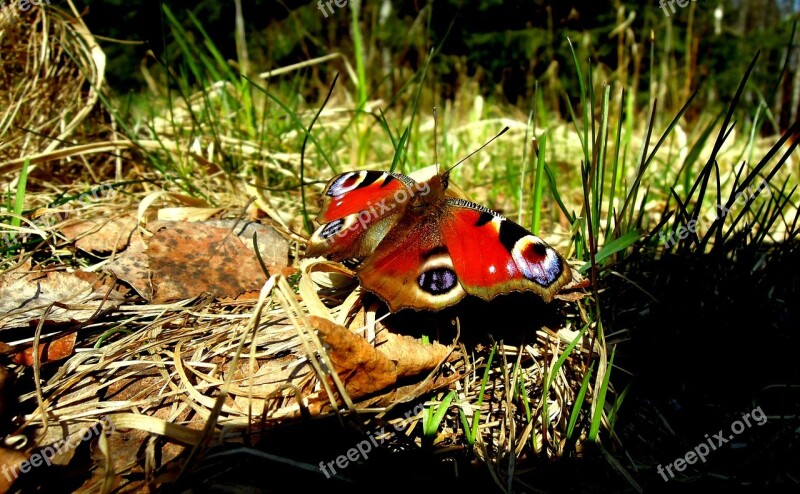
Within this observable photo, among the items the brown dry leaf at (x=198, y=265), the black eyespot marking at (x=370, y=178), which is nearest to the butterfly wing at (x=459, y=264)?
the black eyespot marking at (x=370, y=178)

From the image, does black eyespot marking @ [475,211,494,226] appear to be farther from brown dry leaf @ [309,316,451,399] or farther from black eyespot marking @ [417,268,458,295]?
brown dry leaf @ [309,316,451,399]

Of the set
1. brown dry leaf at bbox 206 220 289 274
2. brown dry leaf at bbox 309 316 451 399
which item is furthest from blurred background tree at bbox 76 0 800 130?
brown dry leaf at bbox 309 316 451 399

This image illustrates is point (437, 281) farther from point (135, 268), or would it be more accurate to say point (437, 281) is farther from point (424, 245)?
point (135, 268)

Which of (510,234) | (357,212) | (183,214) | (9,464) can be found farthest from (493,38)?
(9,464)

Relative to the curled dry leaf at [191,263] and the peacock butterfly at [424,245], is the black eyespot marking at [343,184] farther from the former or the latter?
the curled dry leaf at [191,263]

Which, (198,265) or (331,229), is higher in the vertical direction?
(331,229)
